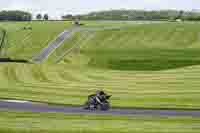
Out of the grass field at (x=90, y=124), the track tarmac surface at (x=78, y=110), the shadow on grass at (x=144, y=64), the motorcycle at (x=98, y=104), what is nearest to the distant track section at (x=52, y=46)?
the shadow on grass at (x=144, y=64)

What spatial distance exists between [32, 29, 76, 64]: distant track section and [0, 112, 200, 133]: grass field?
147ft

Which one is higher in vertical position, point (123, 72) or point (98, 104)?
point (123, 72)

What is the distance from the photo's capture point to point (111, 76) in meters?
59.2

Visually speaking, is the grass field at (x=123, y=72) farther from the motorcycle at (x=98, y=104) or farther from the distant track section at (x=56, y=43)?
the motorcycle at (x=98, y=104)

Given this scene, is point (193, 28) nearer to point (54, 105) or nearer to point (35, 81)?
point (35, 81)

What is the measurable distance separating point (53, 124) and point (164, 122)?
6.92m

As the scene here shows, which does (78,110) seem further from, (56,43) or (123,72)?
(56,43)

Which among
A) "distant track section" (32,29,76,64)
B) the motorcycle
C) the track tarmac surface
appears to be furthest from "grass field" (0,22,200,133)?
the motorcycle

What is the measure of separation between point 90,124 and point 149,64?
3928 cm

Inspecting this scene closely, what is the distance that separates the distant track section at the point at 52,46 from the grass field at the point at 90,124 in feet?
147

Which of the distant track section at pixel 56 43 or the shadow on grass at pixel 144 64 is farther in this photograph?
the distant track section at pixel 56 43

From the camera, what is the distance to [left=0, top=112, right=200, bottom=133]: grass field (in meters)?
26.7

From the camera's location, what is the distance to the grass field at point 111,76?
29.2 meters

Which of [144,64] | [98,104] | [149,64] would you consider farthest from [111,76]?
[98,104]
